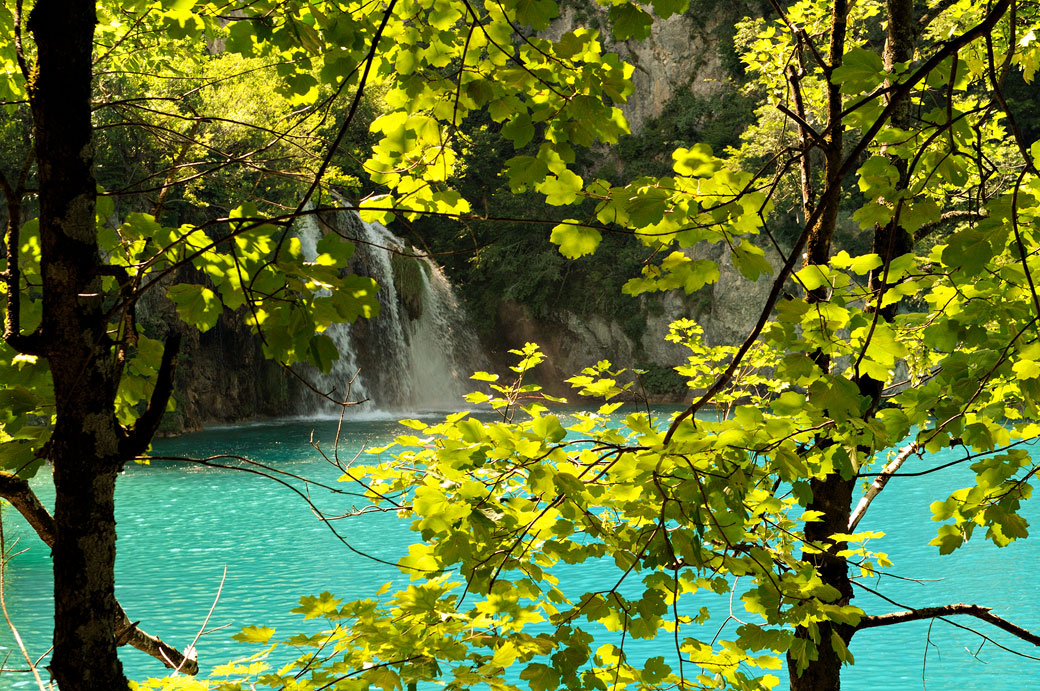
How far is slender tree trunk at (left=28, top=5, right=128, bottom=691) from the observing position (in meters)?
1.38

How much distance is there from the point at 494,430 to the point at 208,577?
7460mm

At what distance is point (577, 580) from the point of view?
26.9ft

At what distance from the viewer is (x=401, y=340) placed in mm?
22188

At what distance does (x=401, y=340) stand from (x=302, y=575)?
14.2m

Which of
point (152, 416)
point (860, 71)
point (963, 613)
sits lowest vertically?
point (963, 613)

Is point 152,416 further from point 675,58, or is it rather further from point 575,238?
point 675,58

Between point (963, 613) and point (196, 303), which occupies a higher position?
point (196, 303)

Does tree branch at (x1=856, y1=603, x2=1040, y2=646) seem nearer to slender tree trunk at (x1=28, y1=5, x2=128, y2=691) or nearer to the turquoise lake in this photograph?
the turquoise lake

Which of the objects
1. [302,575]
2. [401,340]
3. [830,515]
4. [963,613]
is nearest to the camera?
[963,613]

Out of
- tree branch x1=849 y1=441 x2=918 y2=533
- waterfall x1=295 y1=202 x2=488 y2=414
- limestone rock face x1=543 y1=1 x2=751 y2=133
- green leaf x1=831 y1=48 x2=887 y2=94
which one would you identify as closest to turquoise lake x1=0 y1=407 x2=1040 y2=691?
tree branch x1=849 y1=441 x2=918 y2=533

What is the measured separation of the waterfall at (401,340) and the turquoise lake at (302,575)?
8.23 meters

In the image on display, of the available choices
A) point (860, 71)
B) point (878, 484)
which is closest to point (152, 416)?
point (860, 71)

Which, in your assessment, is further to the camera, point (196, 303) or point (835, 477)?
point (835, 477)

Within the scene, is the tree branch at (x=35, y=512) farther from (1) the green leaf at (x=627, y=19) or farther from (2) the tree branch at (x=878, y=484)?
(2) the tree branch at (x=878, y=484)
